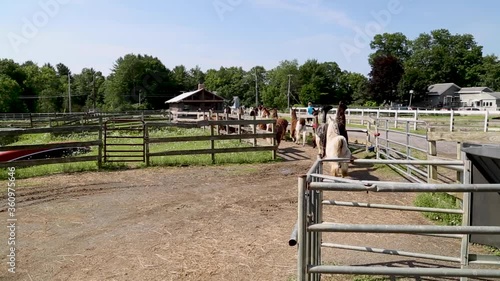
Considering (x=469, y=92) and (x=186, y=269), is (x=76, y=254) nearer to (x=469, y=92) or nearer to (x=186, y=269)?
(x=186, y=269)

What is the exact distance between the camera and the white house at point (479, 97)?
65500 millimetres

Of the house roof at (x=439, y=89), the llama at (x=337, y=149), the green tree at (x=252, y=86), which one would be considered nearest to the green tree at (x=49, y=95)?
the green tree at (x=252, y=86)

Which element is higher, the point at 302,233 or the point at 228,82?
the point at 228,82

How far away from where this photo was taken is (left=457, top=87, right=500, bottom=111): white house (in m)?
65.5

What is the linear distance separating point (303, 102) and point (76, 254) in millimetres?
70604

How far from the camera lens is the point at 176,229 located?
5.38m

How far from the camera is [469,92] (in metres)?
71.6

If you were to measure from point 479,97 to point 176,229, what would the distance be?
257 feet

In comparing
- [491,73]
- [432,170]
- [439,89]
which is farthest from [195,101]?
[491,73]

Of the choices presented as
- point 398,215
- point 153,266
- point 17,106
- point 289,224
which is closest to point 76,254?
point 153,266

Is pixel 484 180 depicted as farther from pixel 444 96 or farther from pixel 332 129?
pixel 444 96

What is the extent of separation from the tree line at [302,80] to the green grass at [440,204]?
190 feet

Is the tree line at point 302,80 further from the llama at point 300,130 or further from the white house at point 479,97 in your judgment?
the llama at point 300,130

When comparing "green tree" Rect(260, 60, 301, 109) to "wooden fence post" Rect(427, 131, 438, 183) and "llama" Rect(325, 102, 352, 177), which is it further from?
"wooden fence post" Rect(427, 131, 438, 183)
